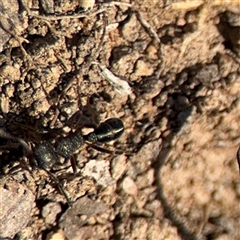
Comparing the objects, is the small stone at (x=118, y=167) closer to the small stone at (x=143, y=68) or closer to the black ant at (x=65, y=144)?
the black ant at (x=65, y=144)

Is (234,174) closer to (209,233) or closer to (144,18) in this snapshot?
(209,233)

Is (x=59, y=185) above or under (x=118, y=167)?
above

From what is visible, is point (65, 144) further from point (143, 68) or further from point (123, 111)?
point (143, 68)

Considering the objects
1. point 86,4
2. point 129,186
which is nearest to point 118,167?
point 129,186

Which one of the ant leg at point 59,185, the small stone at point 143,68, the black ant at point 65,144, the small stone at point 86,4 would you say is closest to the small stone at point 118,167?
the black ant at point 65,144

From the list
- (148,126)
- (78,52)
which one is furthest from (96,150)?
(78,52)

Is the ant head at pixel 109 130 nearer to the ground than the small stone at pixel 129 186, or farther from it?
farther from it

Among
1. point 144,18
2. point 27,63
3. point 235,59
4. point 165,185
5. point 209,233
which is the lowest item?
point 209,233
